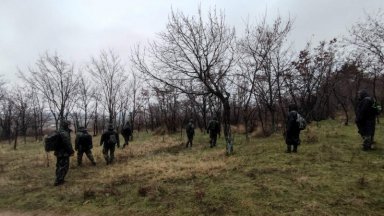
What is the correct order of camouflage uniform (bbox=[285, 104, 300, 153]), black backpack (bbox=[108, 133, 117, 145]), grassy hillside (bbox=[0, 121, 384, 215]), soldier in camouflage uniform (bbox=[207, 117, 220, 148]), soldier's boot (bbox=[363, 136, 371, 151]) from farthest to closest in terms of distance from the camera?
soldier in camouflage uniform (bbox=[207, 117, 220, 148]) < black backpack (bbox=[108, 133, 117, 145]) < camouflage uniform (bbox=[285, 104, 300, 153]) < soldier's boot (bbox=[363, 136, 371, 151]) < grassy hillside (bbox=[0, 121, 384, 215])

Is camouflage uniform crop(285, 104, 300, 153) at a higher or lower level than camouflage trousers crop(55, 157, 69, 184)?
higher

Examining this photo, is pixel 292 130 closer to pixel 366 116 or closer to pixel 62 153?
pixel 366 116

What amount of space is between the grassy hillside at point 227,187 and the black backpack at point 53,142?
4.02 ft

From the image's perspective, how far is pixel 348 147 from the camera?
1383 centimetres

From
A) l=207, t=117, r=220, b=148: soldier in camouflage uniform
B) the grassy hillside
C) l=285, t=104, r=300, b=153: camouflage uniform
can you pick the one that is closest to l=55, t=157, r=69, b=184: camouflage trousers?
the grassy hillside

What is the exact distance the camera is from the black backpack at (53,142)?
12250 mm

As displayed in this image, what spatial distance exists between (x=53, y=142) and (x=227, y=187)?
581 centimetres

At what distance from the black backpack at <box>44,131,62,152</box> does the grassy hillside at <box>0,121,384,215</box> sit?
1226 millimetres

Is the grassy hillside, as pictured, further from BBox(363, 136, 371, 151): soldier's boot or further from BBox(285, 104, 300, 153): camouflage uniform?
BBox(285, 104, 300, 153): camouflage uniform

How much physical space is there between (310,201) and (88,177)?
310 inches

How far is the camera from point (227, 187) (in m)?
9.56

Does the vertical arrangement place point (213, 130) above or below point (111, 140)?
above

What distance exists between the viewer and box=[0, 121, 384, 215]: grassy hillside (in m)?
8.17

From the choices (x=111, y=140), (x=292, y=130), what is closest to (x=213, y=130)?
(x=111, y=140)
